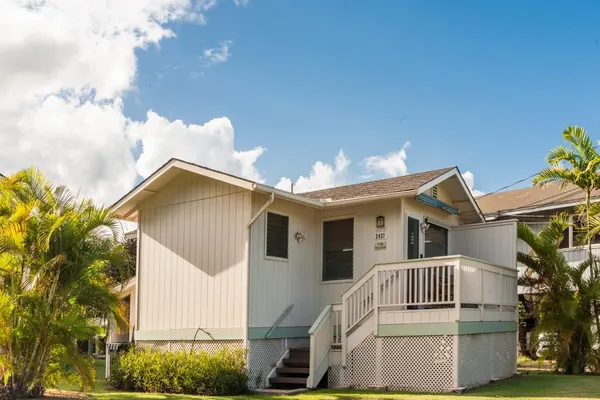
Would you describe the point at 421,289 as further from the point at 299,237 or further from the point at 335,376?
the point at 299,237

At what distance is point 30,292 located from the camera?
1072 cm

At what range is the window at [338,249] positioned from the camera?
49.6ft

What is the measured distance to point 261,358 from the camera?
44.4ft

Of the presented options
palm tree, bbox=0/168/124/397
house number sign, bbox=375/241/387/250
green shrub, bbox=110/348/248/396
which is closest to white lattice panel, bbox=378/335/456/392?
house number sign, bbox=375/241/387/250

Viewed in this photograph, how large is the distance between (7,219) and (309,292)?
269 inches

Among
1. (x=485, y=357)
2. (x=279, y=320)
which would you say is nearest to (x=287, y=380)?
(x=279, y=320)

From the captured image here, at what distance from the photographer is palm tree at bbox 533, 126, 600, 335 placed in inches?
583

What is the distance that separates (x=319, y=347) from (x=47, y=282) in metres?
5.30

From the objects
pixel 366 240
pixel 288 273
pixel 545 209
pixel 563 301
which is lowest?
pixel 563 301

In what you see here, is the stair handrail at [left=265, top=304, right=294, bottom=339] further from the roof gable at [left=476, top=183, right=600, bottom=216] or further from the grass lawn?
the roof gable at [left=476, top=183, right=600, bottom=216]

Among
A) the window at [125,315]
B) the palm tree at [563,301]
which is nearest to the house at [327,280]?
the palm tree at [563,301]

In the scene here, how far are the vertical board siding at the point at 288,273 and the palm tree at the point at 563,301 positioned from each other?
506cm

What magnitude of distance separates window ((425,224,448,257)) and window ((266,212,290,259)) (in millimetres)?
3578

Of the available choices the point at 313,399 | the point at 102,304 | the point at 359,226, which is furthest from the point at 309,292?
the point at 102,304
